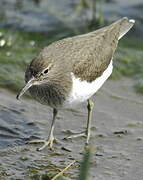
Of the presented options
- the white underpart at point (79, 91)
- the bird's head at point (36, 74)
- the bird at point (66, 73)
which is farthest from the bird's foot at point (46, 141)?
the bird's head at point (36, 74)

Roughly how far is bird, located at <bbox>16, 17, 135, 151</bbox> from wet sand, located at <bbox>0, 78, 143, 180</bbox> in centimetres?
28

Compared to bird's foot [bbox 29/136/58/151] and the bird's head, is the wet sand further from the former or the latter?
the bird's head

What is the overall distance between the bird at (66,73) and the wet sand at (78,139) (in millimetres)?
278

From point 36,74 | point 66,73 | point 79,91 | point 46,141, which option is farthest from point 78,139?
point 36,74

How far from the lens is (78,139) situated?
21.9 ft

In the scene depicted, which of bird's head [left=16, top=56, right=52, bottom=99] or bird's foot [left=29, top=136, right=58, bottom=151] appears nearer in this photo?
bird's head [left=16, top=56, right=52, bottom=99]

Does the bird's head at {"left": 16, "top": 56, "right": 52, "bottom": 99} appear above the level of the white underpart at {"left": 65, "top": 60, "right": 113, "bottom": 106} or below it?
above

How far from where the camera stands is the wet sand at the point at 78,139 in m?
5.71

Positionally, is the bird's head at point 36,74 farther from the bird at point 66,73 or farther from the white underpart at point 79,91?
the white underpart at point 79,91

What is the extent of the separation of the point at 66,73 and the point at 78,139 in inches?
41.6

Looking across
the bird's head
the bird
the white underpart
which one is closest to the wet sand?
the bird

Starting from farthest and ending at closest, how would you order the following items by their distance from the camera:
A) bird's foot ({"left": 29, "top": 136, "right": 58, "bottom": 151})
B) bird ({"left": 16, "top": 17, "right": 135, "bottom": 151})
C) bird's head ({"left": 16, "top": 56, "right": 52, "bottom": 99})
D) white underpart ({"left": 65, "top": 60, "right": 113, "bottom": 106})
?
bird's foot ({"left": 29, "top": 136, "right": 58, "bottom": 151}), white underpart ({"left": 65, "top": 60, "right": 113, "bottom": 106}), bird ({"left": 16, "top": 17, "right": 135, "bottom": 151}), bird's head ({"left": 16, "top": 56, "right": 52, "bottom": 99})

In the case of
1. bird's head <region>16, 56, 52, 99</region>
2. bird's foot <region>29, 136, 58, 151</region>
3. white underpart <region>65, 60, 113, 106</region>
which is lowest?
bird's foot <region>29, 136, 58, 151</region>

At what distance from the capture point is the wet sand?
5715mm
